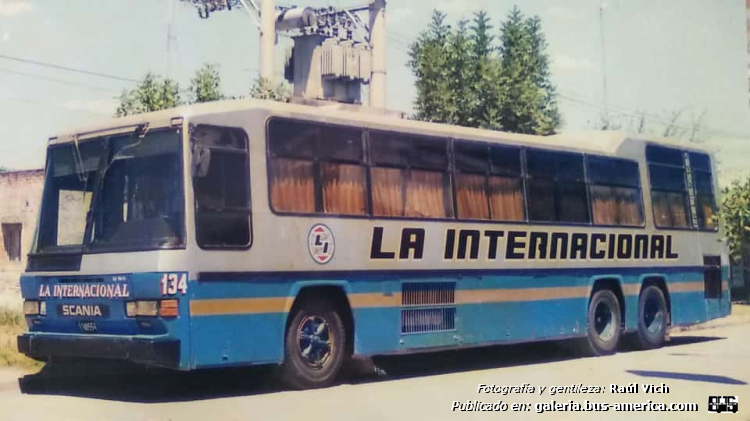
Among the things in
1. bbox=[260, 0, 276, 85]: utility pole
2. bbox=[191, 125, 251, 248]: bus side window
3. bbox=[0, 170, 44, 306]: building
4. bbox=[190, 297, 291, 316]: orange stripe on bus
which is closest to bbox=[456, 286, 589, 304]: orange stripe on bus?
bbox=[190, 297, 291, 316]: orange stripe on bus

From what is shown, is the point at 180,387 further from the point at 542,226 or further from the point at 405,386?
the point at 542,226

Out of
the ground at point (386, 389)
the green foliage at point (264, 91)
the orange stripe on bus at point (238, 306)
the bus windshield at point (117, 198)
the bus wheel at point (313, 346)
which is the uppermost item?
the green foliage at point (264, 91)

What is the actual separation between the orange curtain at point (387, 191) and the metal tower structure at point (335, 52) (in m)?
15.3

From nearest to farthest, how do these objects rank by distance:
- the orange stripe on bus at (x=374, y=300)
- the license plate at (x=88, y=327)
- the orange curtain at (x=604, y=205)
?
the license plate at (x=88, y=327) < the orange stripe on bus at (x=374, y=300) < the orange curtain at (x=604, y=205)

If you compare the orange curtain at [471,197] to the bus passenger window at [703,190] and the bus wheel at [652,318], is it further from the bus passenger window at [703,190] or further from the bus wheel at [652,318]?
the bus passenger window at [703,190]

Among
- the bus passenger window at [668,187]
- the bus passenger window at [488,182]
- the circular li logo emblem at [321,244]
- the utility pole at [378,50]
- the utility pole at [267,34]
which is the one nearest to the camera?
the circular li logo emblem at [321,244]

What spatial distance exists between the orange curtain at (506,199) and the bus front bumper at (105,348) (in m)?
5.47

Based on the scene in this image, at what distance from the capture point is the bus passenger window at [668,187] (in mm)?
17266

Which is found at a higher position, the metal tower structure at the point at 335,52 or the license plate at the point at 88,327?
the metal tower structure at the point at 335,52

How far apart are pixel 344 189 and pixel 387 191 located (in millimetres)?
729

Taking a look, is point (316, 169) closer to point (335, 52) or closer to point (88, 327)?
point (88, 327)

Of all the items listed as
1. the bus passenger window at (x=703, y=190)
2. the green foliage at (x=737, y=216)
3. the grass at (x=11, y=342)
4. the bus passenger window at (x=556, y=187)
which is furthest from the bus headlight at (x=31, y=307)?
the green foliage at (x=737, y=216)

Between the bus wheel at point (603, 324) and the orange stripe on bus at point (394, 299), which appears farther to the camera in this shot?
the bus wheel at point (603, 324)

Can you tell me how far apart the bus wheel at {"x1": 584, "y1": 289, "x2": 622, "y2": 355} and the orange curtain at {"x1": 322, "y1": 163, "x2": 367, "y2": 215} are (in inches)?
202
